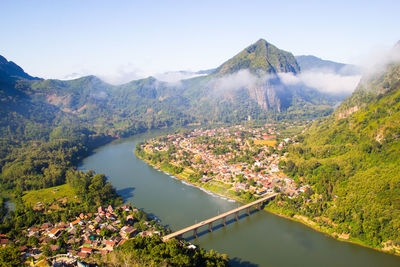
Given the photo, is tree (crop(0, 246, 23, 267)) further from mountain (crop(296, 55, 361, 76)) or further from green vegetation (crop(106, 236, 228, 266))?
mountain (crop(296, 55, 361, 76))

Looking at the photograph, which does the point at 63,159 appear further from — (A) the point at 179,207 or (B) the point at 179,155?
(A) the point at 179,207

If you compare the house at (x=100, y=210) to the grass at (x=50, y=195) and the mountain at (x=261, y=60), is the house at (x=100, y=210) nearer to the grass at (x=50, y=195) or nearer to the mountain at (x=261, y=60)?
the grass at (x=50, y=195)

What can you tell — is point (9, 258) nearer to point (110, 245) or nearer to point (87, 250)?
point (87, 250)

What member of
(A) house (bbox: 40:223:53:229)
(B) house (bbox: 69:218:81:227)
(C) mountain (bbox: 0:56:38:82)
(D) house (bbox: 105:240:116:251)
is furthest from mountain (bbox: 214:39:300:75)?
(D) house (bbox: 105:240:116:251)

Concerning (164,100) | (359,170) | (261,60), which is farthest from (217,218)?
(164,100)

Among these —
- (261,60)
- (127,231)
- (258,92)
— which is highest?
(261,60)

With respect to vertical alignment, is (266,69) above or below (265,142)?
above

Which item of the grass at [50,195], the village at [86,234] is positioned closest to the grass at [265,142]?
the village at [86,234]

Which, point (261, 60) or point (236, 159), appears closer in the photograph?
point (236, 159)
